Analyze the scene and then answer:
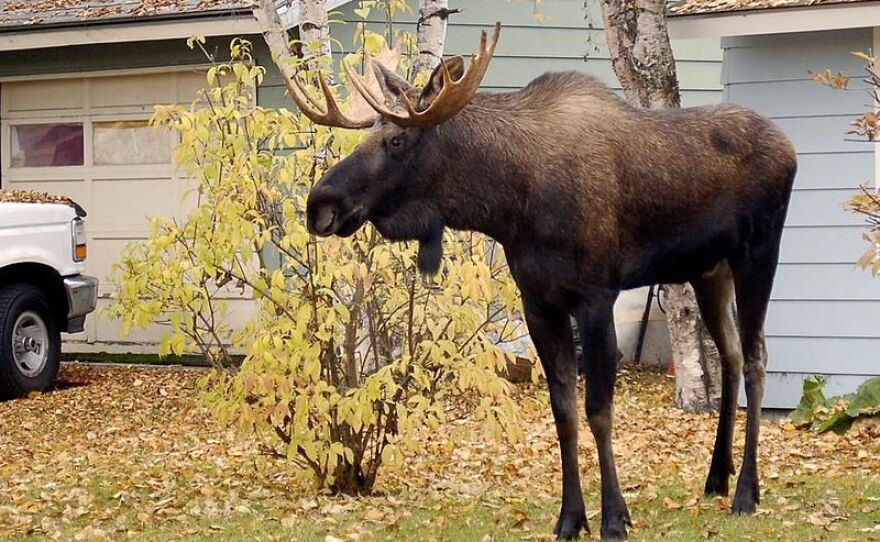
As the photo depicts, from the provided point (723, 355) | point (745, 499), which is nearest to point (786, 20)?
point (723, 355)

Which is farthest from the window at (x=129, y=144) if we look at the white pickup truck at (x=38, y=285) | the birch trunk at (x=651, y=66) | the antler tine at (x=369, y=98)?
the antler tine at (x=369, y=98)

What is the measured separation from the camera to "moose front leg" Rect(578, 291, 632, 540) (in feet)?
20.8

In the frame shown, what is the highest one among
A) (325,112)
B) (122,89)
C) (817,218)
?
(122,89)

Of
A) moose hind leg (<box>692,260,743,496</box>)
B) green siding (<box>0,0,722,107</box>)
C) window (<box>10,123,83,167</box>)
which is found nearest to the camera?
moose hind leg (<box>692,260,743,496</box>)

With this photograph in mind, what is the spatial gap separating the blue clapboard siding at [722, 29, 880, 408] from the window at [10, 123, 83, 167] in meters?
7.16

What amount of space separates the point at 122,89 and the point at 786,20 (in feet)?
23.3

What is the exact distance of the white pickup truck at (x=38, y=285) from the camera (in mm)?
13188

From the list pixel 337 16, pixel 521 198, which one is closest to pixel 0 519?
pixel 521 198

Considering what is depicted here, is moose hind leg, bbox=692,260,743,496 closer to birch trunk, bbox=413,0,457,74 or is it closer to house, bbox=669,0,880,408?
birch trunk, bbox=413,0,457,74

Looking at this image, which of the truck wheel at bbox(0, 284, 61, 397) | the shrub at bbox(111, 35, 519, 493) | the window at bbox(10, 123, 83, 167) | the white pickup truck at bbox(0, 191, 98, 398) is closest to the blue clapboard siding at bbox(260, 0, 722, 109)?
the white pickup truck at bbox(0, 191, 98, 398)

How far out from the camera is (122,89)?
15242 millimetres

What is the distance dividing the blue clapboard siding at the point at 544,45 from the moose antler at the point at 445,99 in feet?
26.3

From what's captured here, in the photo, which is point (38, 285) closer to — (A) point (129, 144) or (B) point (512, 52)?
(A) point (129, 144)

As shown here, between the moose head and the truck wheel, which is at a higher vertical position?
the moose head
